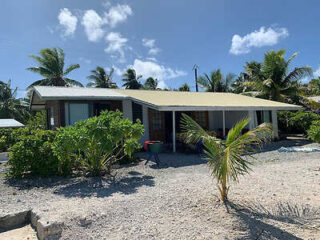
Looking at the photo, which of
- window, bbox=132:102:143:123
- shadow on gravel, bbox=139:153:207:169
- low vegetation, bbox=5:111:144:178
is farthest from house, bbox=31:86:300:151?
low vegetation, bbox=5:111:144:178

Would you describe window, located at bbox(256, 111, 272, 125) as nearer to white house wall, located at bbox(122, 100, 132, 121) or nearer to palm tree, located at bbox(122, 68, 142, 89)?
white house wall, located at bbox(122, 100, 132, 121)

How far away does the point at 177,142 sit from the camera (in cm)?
1108

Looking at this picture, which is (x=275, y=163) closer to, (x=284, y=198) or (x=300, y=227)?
(x=284, y=198)

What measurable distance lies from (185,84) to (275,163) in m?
24.4

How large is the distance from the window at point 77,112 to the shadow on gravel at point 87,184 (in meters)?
3.72

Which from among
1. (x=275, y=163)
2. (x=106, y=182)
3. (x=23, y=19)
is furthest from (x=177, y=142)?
(x=23, y=19)

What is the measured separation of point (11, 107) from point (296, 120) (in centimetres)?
3165

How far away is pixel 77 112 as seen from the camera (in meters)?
9.38

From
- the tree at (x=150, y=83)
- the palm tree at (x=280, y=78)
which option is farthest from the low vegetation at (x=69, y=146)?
the tree at (x=150, y=83)

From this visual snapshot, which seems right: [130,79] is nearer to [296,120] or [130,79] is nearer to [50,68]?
[50,68]

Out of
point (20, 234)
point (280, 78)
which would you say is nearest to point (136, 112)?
point (20, 234)

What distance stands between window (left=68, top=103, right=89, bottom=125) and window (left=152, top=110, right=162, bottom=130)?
3541 millimetres

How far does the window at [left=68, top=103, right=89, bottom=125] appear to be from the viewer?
9258 millimetres

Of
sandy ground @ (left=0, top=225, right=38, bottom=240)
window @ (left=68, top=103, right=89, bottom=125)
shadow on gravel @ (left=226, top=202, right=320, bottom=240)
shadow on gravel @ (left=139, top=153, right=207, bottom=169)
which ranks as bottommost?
sandy ground @ (left=0, top=225, right=38, bottom=240)
